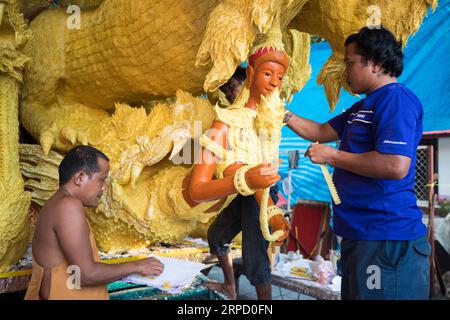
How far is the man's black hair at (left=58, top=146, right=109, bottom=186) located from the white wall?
14.0 feet

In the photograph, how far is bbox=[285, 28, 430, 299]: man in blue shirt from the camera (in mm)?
1312

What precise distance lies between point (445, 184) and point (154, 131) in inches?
146

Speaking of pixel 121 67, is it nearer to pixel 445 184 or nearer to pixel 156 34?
pixel 156 34

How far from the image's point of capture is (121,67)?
2.23 meters

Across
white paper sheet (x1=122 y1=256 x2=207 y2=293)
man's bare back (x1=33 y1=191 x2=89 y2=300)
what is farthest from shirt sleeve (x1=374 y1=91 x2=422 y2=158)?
man's bare back (x1=33 y1=191 x2=89 y2=300)

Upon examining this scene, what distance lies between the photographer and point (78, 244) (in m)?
1.28

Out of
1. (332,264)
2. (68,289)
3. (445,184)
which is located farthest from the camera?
(445,184)

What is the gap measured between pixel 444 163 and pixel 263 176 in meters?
3.92

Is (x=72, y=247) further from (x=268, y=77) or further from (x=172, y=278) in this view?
(x=268, y=77)

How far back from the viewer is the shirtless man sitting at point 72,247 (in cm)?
129

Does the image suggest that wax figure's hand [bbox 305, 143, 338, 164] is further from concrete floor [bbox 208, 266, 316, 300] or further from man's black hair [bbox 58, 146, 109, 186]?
concrete floor [bbox 208, 266, 316, 300]

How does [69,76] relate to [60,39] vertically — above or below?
below
